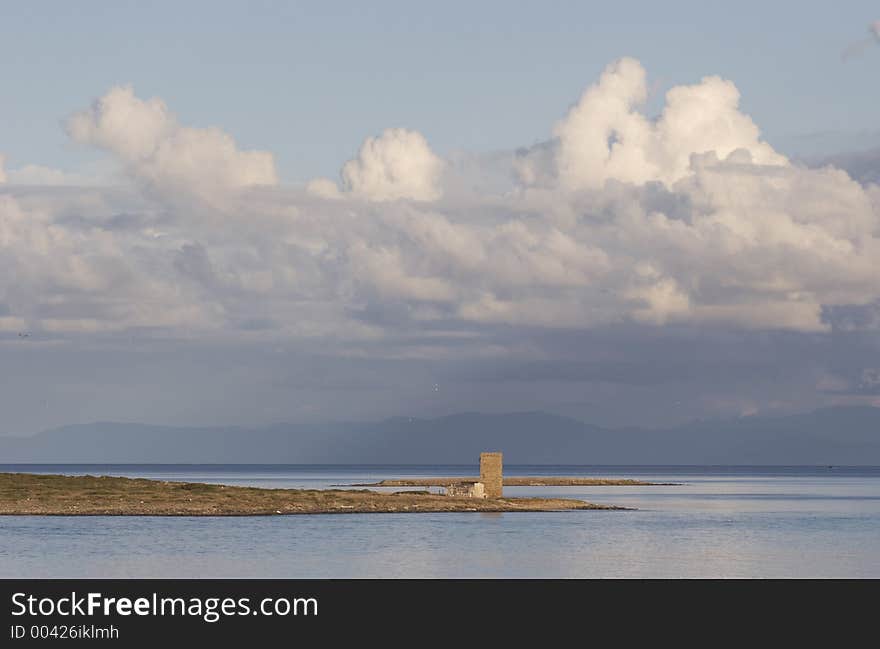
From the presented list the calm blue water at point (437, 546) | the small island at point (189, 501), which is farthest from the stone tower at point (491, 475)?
the calm blue water at point (437, 546)

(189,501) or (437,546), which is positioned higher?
(189,501)

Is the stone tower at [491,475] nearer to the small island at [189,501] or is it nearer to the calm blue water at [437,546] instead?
the small island at [189,501]

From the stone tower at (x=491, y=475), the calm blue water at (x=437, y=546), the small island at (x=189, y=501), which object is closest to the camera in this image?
the calm blue water at (x=437, y=546)

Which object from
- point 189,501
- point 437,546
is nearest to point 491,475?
point 189,501

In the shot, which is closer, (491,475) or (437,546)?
(437,546)

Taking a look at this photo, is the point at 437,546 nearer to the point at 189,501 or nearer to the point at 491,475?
the point at 189,501

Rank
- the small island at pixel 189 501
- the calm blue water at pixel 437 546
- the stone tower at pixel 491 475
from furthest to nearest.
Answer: the stone tower at pixel 491 475, the small island at pixel 189 501, the calm blue water at pixel 437 546

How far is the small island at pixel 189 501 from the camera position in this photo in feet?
380

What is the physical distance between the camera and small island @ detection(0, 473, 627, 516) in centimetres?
11581

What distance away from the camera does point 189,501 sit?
401ft
